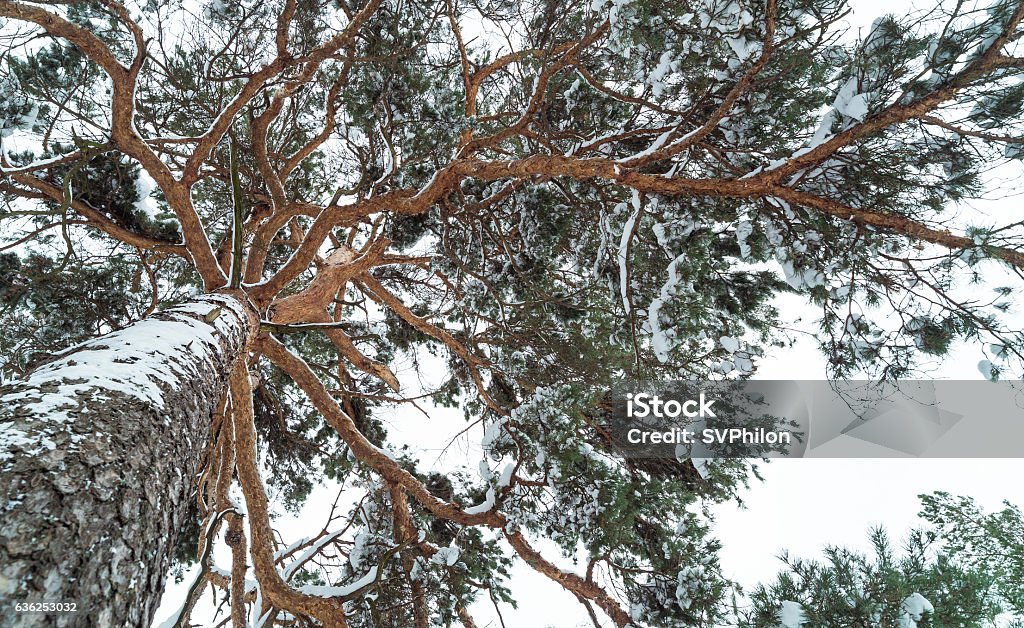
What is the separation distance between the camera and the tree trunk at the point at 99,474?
3.34 ft

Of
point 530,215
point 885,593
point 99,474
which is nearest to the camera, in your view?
point 99,474

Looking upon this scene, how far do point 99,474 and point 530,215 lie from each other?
335 centimetres

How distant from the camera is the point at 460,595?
4.15 m

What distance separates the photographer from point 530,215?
13.8 ft

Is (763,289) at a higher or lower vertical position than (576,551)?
higher

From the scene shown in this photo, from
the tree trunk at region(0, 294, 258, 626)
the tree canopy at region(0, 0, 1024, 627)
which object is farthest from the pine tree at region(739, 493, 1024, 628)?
the tree trunk at region(0, 294, 258, 626)

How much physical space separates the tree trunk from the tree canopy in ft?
1.36

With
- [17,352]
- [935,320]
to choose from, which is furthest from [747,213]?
[17,352]

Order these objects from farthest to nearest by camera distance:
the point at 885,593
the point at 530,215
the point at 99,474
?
the point at 530,215 < the point at 885,593 < the point at 99,474

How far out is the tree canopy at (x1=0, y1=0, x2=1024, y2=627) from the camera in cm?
268

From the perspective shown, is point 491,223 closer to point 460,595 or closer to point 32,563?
point 460,595

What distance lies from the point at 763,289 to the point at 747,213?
2.01ft

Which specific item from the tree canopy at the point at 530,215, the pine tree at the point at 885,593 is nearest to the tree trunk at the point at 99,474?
the tree canopy at the point at 530,215

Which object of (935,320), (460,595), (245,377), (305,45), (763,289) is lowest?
(460,595)
